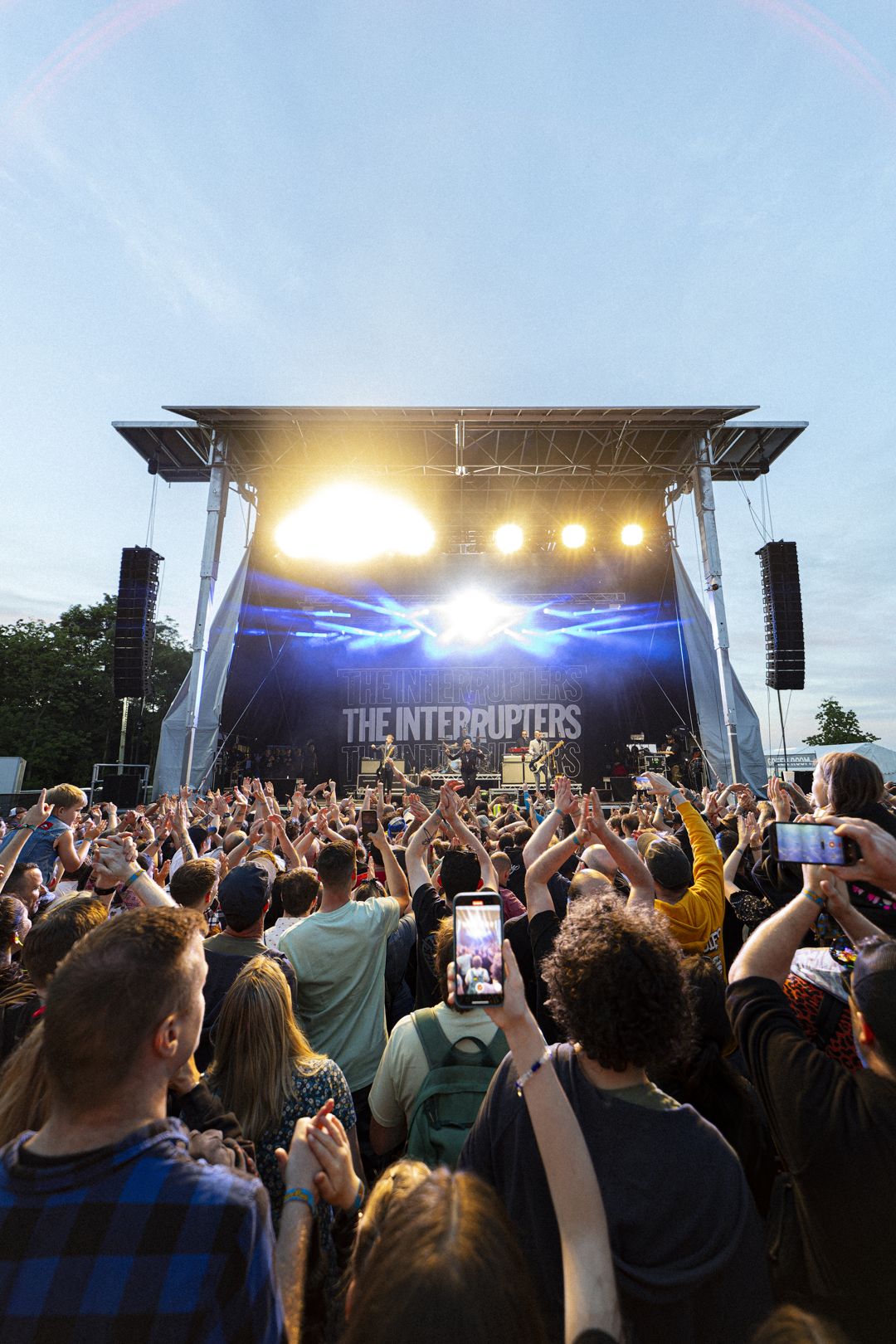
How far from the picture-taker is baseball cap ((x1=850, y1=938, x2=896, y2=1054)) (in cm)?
106

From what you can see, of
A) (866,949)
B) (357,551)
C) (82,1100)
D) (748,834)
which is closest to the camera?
(82,1100)

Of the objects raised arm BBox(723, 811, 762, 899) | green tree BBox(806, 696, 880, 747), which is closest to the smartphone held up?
raised arm BBox(723, 811, 762, 899)

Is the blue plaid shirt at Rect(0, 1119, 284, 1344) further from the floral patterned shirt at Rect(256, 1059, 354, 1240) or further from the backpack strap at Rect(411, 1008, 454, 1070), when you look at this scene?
the backpack strap at Rect(411, 1008, 454, 1070)

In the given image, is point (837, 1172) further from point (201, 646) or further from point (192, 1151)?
point (201, 646)

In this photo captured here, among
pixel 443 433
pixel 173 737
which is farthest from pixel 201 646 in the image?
pixel 443 433

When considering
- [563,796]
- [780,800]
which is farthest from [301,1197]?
[780,800]

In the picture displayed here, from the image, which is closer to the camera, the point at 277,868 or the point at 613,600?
the point at 277,868

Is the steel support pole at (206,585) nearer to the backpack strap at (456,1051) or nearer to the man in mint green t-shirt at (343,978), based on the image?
the man in mint green t-shirt at (343,978)

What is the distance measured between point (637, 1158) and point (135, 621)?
14.4 meters

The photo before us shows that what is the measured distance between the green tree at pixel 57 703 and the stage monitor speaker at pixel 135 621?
1277 centimetres

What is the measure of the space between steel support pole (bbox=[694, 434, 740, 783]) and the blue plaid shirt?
13.8 m

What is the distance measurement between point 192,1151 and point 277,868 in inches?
128

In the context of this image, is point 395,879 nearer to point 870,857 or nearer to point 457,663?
point 870,857

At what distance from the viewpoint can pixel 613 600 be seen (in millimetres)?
17516
